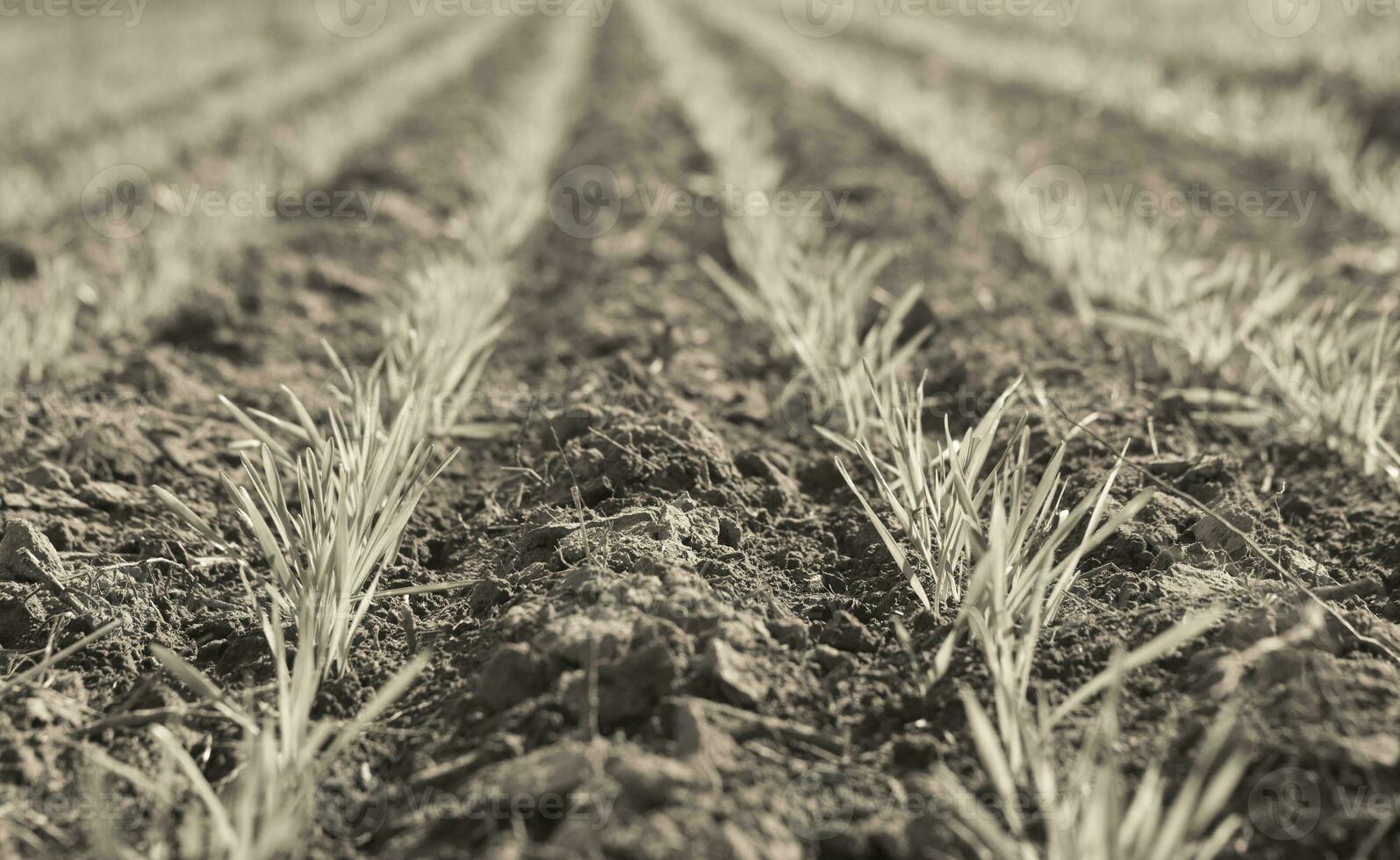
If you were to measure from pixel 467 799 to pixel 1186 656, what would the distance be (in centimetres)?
88

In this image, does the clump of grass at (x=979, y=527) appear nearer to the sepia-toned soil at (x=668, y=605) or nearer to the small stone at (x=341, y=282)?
the sepia-toned soil at (x=668, y=605)

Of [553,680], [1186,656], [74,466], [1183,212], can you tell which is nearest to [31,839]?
[553,680]

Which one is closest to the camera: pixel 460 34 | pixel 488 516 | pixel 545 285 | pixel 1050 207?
pixel 488 516

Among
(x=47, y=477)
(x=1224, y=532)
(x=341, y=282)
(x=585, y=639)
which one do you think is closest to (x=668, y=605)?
(x=585, y=639)

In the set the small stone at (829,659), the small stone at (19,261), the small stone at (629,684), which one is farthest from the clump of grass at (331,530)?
the small stone at (19,261)

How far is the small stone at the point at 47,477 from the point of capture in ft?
6.12

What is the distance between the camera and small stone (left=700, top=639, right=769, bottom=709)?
1235 millimetres

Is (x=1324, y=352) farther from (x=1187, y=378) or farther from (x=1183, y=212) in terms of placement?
(x=1183, y=212)

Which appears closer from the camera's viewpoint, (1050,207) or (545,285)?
(545,285)

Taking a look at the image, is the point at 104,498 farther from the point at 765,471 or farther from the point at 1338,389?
the point at 1338,389

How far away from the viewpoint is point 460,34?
522 inches

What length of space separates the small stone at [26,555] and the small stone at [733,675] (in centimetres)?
103

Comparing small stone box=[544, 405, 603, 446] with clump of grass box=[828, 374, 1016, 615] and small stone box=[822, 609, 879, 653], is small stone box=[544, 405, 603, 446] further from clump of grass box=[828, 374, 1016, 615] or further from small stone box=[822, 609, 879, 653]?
small stone box=[822, 609, 879, 653]

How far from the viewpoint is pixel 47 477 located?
1.87m
